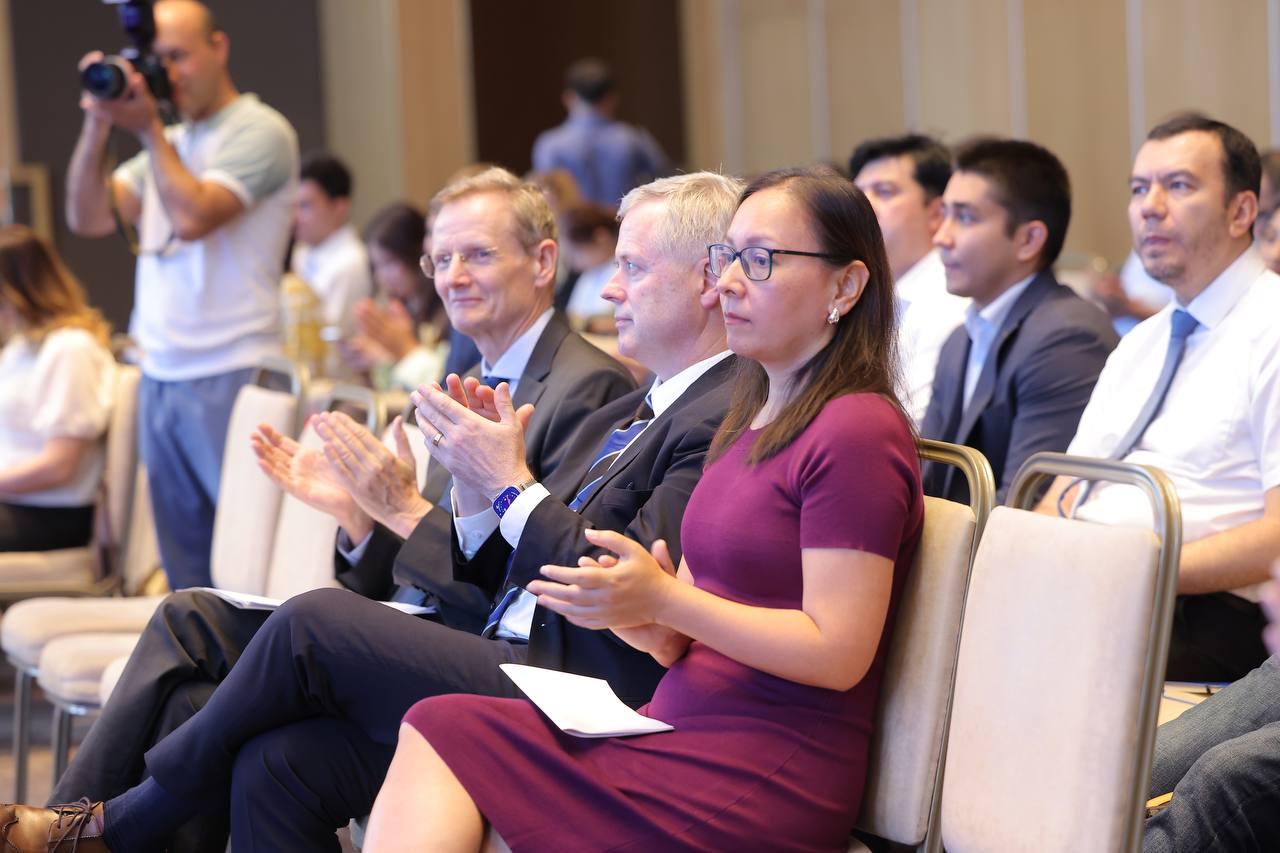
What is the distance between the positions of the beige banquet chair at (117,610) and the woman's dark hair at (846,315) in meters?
1.67

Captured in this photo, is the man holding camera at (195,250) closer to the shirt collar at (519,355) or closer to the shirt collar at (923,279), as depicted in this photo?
the shirt collar at (519,355)

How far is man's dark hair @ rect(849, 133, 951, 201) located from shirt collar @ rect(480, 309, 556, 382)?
135 cm

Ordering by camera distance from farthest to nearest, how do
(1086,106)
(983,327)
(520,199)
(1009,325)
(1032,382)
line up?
(1086,106) → (983,327) → (1009,325) → (1032,382) → (520,199)

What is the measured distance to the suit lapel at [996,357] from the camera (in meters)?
3.00

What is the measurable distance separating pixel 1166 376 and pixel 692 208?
2.83 ft

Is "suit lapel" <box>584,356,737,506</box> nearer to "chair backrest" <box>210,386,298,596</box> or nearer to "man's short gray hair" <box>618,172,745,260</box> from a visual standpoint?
"man's short gray hair" <box>618,172,745,260</box>

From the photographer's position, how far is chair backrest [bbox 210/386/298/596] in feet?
10.7

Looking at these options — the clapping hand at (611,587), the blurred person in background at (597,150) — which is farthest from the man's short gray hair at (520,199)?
the blurred person in background at (597,150)

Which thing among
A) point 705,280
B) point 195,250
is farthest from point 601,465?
point 195,250

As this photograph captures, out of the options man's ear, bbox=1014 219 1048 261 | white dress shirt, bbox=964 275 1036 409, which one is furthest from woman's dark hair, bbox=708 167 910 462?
man's ear, bbox=1014 219 1048 261

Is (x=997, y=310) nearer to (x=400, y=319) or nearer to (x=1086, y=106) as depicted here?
(x=400, y=319)

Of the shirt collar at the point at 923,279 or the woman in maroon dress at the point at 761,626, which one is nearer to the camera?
the woman in maroon dress at the point at 761,626

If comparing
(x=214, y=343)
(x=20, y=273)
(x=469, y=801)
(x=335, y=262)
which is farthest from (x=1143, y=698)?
(x=335, y=262)

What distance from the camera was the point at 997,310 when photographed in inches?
123
